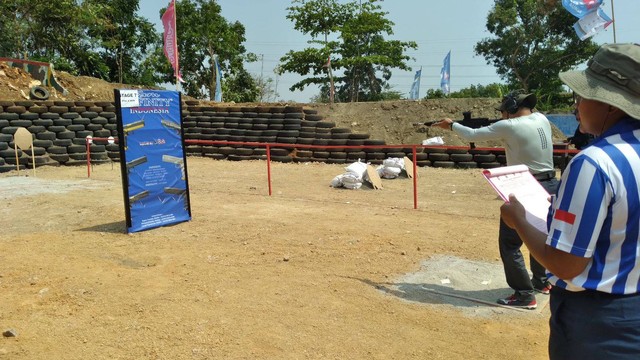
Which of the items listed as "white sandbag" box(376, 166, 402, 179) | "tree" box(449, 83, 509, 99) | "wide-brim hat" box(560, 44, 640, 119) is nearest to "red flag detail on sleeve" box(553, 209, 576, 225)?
"wide-brim hat" box(560, 44, 640, 119)

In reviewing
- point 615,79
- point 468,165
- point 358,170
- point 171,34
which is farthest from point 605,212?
point 171,34

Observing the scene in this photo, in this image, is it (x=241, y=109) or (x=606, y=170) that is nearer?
(x=606, y=170)

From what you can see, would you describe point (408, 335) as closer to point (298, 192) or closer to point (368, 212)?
point (368, 212)

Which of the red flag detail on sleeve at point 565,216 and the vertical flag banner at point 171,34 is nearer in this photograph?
the red flag detail on sleeve at point 565,216

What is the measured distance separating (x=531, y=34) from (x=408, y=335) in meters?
32.0

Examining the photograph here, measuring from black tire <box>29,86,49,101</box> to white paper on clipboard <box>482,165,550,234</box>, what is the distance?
20.9 m

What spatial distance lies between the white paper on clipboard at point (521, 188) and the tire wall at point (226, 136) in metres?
11.4

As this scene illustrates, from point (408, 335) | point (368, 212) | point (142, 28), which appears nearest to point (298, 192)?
point (368, 212)

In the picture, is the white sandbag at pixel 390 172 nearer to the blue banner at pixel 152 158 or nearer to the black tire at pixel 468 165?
the black tire at pixel 468 165

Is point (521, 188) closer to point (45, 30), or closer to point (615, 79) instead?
point (615, 79)

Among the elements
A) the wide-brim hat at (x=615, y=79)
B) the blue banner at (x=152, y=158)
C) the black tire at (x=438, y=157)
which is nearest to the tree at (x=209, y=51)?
Result: the black tire at (x=438, y=157)

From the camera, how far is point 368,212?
768 centimetres

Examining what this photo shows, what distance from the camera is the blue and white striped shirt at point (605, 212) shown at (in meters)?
1.37

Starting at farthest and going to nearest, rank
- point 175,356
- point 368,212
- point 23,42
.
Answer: point 23,42 → point 368,212 → point 175,356
